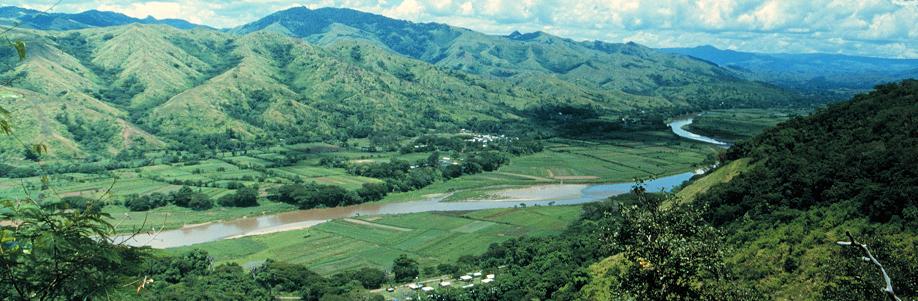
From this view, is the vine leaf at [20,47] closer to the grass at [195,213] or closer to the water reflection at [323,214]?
the water reflection at [323,214]

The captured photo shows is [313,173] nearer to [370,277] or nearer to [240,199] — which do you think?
[240,199]

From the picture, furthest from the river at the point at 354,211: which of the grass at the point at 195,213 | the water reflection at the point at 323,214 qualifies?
the grass at the point at 195,213

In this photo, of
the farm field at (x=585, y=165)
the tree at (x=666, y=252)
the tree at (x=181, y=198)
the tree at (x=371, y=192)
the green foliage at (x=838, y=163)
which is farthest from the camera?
the farm field at (x=585, y=165)

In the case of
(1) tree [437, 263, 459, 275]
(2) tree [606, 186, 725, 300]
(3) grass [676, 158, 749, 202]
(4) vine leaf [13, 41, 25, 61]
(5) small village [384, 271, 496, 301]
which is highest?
(4) vine leaf [13, 41, 25, 61]

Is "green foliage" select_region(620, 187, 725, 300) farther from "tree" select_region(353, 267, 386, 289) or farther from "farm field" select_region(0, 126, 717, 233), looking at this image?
"farm field" select_region(0, 126, 717, 233)

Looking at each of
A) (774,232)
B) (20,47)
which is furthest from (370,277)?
(20,47)

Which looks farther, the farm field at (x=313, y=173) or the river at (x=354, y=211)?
the farm field at (x=313, y=173)

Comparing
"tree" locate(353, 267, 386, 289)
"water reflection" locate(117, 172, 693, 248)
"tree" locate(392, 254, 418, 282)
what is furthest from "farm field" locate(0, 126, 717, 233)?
"tree" locate(392, 254, 418, 282)

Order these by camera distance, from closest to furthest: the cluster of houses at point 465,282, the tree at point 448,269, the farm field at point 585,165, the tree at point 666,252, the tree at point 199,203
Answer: the tree at point 666,252
the cluster of houses at point 465,282
the tree at point 448,269
the tree at point 199,203
the farm field at point 585,165
